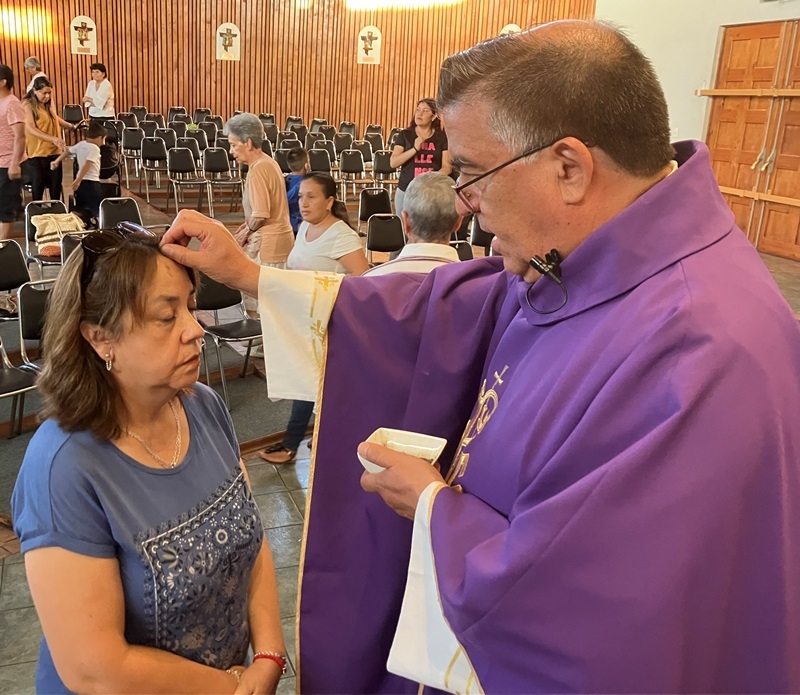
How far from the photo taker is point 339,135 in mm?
12375

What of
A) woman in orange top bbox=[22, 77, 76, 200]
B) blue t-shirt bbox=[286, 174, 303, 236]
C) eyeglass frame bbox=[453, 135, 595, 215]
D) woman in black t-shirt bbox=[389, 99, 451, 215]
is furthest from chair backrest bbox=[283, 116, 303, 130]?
eyeglass frame bbox=[453, 135, 595, 215]

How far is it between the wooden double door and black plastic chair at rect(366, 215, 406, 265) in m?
5.99

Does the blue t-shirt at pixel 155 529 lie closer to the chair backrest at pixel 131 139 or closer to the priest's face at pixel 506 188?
the priest's face at pixel 506 188

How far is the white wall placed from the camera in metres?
10.3

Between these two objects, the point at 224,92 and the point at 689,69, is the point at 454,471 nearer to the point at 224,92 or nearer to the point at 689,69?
the point at 689,69

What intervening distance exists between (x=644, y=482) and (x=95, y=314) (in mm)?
1049

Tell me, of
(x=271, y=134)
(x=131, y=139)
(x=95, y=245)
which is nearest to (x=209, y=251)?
(x=95, y=245)

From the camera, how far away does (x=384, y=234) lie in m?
6.20

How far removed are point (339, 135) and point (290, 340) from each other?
1133 centimetres

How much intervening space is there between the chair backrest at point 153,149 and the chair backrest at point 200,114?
148 inches

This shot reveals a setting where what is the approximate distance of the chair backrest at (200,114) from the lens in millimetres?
13672

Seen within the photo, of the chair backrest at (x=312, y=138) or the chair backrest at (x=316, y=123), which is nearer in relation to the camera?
the chair backrest at (x=312, y=138)

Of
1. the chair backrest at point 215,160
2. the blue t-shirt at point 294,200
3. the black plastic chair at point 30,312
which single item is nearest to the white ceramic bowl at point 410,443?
the black plastic chair at point 30,312

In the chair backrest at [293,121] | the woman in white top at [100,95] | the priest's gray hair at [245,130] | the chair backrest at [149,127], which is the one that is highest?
the woman in white top at [100,95]
